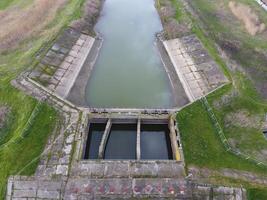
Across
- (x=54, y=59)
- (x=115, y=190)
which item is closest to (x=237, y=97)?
(x=115, y=190)

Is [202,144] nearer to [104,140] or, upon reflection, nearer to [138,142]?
[138,142]

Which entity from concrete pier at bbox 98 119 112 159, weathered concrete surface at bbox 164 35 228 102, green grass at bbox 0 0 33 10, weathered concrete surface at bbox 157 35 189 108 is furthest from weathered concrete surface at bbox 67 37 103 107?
green grass at bbox 0 0 33 10

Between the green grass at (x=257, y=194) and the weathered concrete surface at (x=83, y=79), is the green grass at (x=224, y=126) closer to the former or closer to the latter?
the green grass at (x=257, y=194)

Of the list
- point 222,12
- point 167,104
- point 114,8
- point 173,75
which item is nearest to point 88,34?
point 114,8

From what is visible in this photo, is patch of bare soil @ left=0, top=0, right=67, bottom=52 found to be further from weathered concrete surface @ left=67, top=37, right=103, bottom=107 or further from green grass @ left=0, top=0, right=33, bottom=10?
weathered concrete surface @ left=67, top=37, right=103, bottom=107

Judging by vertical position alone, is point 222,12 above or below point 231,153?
above

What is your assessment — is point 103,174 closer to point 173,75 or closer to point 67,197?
point 67,197
